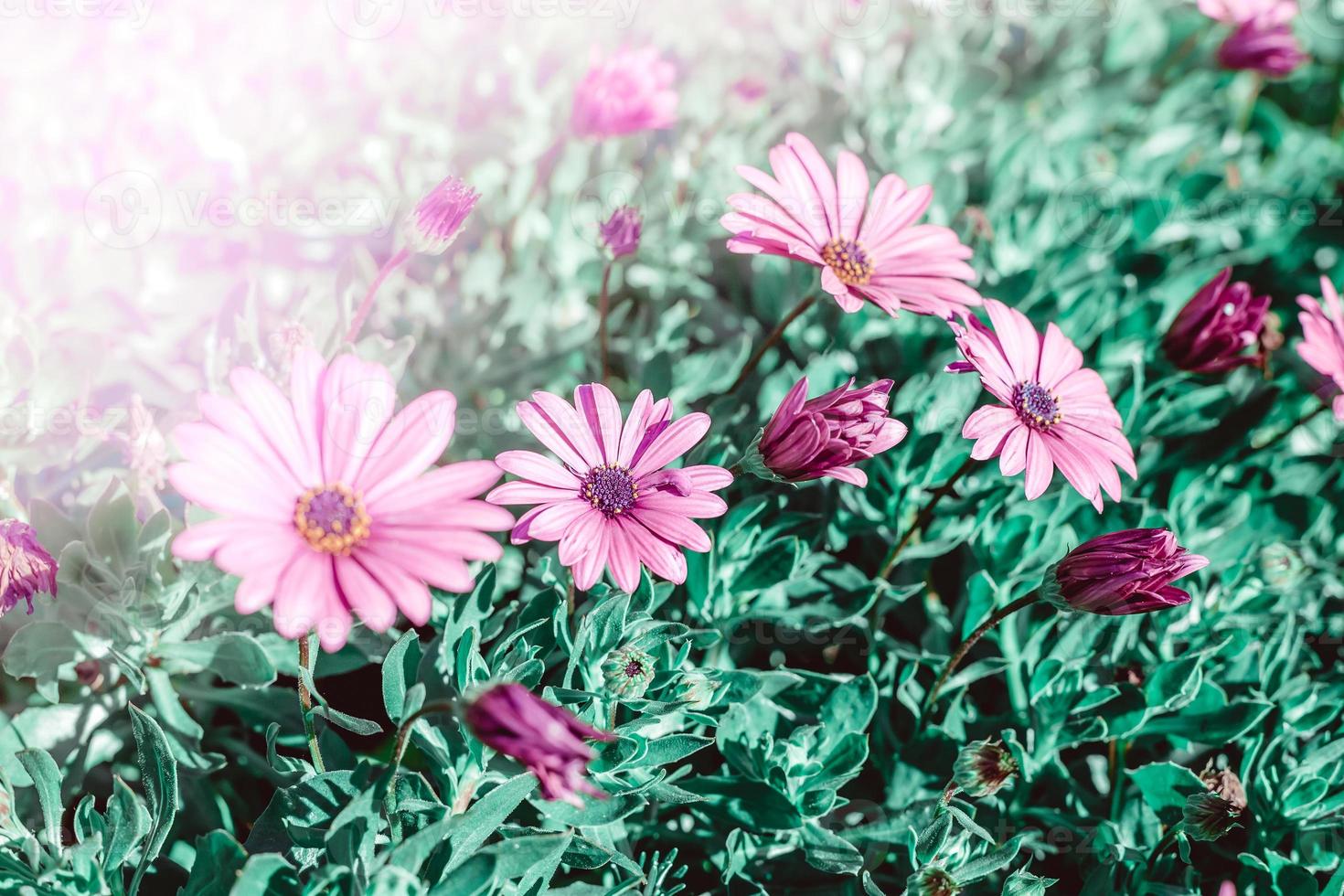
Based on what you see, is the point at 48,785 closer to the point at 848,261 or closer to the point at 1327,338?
the point at 848,261

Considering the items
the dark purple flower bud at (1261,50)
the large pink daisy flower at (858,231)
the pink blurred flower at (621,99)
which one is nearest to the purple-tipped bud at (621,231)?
the large pink daisy flower at (858,231)

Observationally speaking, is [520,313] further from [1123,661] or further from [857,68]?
[1123,661]

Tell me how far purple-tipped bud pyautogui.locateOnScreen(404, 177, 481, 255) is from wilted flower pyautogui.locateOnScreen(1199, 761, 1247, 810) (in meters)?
1.25

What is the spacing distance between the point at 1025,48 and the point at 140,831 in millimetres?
2673

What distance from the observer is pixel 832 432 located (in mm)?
1141

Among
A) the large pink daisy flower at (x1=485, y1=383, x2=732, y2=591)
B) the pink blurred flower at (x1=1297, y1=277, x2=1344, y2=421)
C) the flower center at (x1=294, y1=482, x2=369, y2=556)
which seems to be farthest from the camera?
the pink blurred flower at (x1=1297, y1=277, x2=1344, y2=421)

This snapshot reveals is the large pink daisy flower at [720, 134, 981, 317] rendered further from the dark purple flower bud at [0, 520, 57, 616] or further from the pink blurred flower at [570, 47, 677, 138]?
the dark purple flower bud at [0, 520, 57, 616]

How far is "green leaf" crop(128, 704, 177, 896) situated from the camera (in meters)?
1.15

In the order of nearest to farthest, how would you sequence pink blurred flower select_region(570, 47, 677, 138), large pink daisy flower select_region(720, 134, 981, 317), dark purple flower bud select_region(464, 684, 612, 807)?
1. dark purple flower bud select_region(464, 684, 612, 807)
2. large pink daisy flower select_region(720, 134, 981, 317)
3. pink blurred flower select_region(570, 47, 677, 138)

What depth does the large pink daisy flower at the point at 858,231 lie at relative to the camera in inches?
53.1

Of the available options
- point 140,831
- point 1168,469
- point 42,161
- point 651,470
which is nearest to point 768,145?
point 1168,469

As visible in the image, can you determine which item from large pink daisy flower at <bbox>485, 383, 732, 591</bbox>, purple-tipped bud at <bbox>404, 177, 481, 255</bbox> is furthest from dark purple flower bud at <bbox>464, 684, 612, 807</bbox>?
purple-tipped bud at <bbox>404, 177, 481, 255</bbox>

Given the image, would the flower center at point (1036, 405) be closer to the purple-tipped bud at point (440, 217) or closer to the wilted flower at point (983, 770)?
the wilted flower at point (983, 770)

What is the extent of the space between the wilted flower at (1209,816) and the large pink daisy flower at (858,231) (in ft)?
2.24
